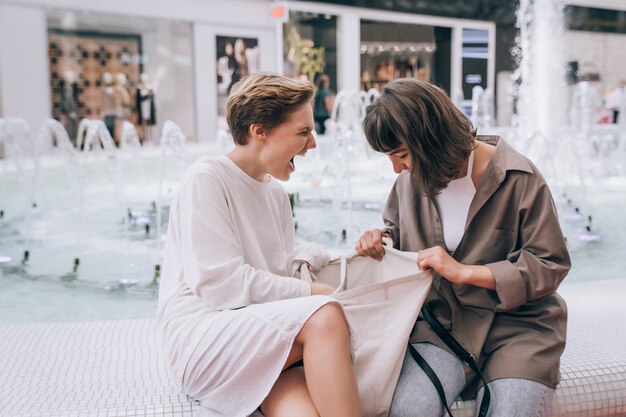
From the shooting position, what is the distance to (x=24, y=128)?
448 inches

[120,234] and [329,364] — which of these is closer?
[329,364]

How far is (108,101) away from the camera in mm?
14539

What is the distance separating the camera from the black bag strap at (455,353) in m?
1.60

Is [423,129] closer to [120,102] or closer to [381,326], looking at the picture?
[381,326]

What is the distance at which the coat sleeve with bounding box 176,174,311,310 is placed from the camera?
5.41 feet

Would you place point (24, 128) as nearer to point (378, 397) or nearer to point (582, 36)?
point (378, 397)

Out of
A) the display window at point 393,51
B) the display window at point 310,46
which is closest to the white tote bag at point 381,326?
the display window at point 310,46

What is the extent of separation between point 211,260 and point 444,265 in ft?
1.92

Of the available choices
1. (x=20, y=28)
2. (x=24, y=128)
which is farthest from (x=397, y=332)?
(x=20, y=28)

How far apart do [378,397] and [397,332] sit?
6.6 inches

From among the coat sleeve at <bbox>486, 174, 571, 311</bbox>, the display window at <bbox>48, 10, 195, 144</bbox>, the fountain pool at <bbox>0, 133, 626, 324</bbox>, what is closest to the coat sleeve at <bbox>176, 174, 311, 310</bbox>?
the coat sleeve at <bbox>486, 174, 571, 311</bbox>

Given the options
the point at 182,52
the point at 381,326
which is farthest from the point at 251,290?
the point at 182,52

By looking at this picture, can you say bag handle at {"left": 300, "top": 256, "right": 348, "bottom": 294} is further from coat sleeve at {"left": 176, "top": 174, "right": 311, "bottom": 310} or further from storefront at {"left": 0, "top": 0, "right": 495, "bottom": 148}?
storefront at {"left": 0, "top": 0, "right": 495, "bottom": 148}

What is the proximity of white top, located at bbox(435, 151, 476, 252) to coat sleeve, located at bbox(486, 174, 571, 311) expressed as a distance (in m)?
0.17
